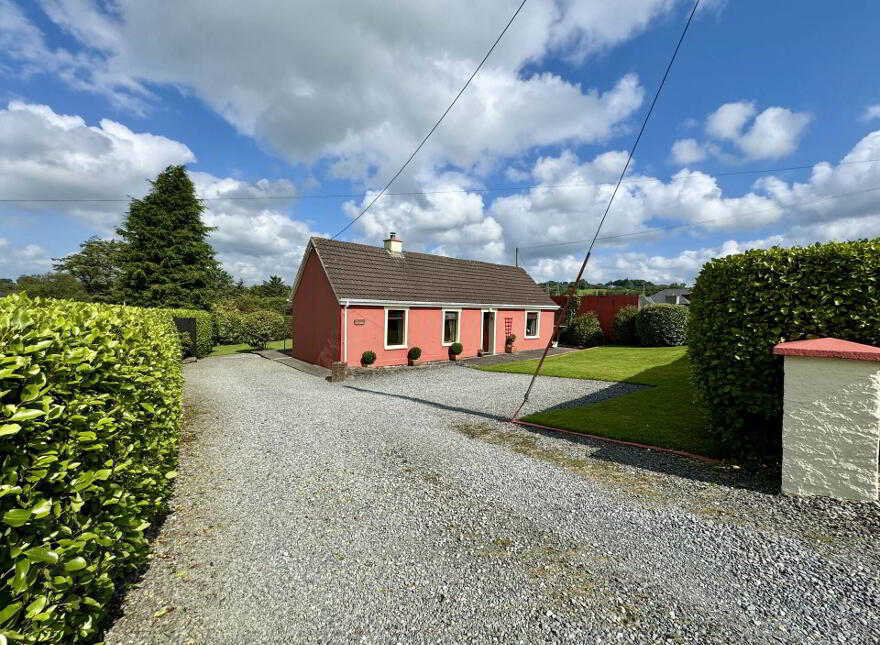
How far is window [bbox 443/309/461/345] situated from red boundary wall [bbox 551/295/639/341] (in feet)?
34.6

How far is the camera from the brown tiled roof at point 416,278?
15117mm

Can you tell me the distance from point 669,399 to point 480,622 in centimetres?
823

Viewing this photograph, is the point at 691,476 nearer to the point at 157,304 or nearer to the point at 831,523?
the point at 831,523

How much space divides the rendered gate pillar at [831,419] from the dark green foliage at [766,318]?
0.47 m

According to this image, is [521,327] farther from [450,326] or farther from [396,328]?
[396,328]

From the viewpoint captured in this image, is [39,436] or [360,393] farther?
[360,393]

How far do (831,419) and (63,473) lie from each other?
6451mm

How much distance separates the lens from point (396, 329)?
15.8 meters

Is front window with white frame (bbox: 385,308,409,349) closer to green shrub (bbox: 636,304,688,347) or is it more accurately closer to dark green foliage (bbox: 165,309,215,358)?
dark green foliage (bbox: 165,309,215,358)

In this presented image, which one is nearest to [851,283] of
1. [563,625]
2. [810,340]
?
[810,340]

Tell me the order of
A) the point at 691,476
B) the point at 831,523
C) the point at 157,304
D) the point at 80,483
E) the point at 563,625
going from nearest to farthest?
the point at 80,483, the point at 563,625, the point at 831,523, the point at 691,476, the point at 157,304

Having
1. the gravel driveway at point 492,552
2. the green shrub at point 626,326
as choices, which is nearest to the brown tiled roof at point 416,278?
the green shrub at point 626,326

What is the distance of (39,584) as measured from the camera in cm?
197

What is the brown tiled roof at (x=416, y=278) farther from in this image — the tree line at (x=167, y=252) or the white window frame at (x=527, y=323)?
the tree line at (x=167, y=252)
